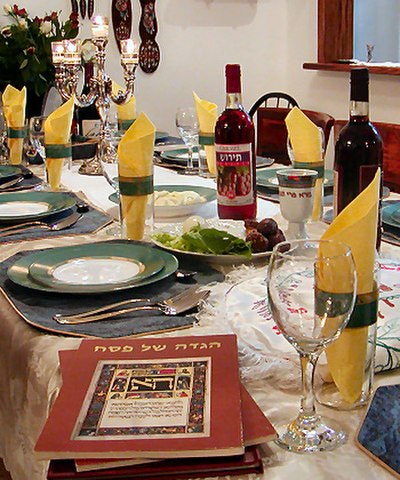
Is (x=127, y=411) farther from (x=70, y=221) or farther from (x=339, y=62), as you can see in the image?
(x=339, y=62)

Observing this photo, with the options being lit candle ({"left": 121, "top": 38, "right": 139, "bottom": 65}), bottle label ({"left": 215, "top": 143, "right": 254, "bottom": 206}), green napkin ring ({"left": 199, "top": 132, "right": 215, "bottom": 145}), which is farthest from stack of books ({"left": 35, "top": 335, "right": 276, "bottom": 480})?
lit candle ({"left": 121, "top": 38, "right": 139, "bottom": 65})

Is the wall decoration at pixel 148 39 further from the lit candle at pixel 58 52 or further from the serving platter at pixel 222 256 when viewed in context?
the serving platter at pixel 222 256

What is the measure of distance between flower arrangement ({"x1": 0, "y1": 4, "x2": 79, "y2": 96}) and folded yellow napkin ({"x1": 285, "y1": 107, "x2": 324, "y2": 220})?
1534mm

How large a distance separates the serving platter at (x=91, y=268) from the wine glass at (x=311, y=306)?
1.32 ft

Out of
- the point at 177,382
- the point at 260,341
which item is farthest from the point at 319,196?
the point at 177,382

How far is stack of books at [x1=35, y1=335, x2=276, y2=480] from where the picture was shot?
592 millimetres

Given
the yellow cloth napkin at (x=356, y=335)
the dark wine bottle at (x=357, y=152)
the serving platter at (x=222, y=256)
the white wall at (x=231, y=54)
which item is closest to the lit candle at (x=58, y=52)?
the serving platter at (x=222, y=256)

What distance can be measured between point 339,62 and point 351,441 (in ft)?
10.8

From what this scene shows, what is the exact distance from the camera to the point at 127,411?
652 mm

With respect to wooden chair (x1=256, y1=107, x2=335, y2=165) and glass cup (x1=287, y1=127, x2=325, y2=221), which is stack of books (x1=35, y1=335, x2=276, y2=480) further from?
wooden chair (x1=256, y1=107, x2=335, y2=165)

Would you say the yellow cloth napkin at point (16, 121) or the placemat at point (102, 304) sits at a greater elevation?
the yellow cloth napkin at point (16, 121)

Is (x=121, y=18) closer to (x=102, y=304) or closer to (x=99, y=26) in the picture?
(x=99, y=26)

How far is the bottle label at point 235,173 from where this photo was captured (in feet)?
4.53

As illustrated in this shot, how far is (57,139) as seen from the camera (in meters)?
1.82
